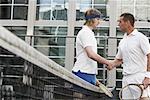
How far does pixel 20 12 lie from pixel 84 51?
947 centimetres

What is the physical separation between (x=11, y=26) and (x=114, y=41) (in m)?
3.28

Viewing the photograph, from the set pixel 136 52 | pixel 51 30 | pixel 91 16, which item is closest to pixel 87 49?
pixel 91 16

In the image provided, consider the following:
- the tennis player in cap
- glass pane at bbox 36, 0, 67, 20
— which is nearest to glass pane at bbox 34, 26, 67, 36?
glass pane at bbox 36, 0, 67, 20

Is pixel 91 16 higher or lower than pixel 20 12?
lower

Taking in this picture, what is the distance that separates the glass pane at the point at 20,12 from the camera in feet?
44.9

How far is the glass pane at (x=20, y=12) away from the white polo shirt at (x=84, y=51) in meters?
9.17

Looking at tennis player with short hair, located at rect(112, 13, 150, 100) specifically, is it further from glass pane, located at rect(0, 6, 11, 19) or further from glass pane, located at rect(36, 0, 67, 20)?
glass pane, located at rect(0, 6, 11, 19)

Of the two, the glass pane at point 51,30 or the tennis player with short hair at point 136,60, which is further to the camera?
the glass pane at point 51,30

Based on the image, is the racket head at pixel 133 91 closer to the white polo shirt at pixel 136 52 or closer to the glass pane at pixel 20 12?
the white polo shirt at pixel 136 52

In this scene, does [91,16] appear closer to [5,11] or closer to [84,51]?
[84,51]

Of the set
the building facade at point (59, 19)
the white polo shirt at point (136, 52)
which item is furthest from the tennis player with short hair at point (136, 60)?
the building facade at point (59, 19)

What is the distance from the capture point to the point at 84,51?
4594 mm

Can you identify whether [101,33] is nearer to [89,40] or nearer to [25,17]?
[25,17]

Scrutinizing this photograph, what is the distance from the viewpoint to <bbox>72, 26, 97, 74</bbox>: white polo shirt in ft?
14.9
